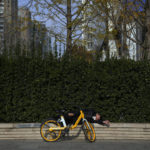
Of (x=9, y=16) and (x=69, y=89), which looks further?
(x=9, y=16)

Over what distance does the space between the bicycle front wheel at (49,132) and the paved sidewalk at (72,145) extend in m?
0.17

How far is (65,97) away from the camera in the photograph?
24.7 feet

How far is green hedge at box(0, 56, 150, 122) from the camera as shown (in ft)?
24.6

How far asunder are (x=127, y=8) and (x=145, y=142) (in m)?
6.89

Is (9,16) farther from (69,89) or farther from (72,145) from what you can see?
(72,145)

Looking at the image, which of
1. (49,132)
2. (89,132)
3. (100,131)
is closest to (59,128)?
(49,132)

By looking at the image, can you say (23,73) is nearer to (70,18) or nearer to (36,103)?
(36,103)

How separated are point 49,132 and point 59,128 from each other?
0.39m

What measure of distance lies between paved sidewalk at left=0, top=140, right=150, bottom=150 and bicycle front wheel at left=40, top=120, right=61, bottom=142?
0.17 m

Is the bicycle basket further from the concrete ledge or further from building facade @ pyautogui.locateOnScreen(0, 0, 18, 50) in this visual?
building facade @ pyautogui.locateOnScreen(0, 0, 18, 50)

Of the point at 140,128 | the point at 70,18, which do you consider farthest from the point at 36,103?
the point at 70,18

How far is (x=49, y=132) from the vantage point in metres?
7.00

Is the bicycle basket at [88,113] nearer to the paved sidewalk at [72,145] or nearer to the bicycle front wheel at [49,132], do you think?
the paved sidewalk at [72,145]

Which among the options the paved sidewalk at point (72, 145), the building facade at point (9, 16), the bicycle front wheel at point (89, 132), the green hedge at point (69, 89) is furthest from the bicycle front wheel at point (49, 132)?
the building facade at point (9, 16)
